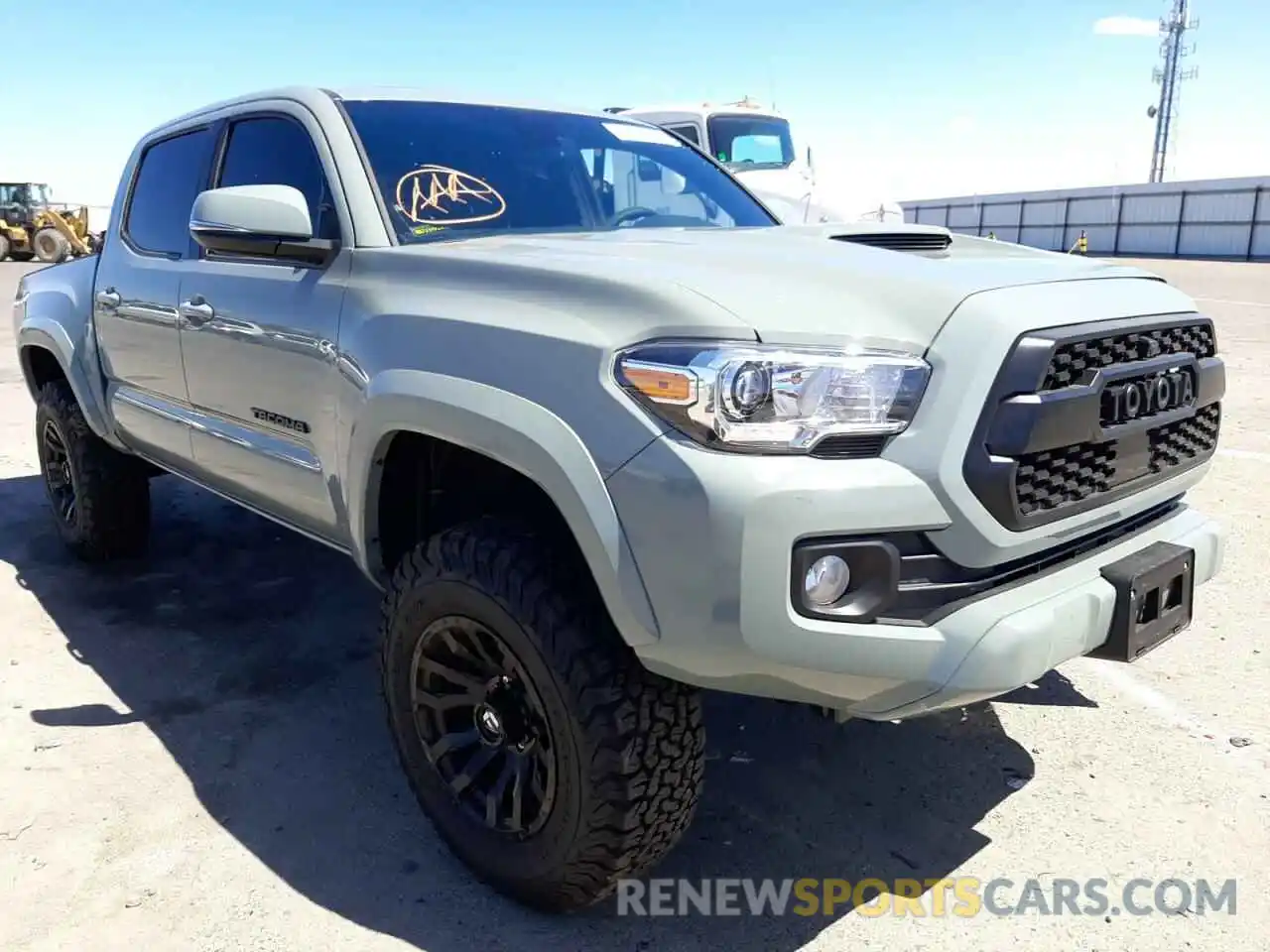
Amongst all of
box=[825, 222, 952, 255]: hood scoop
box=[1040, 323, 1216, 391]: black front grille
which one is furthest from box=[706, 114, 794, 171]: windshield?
box=[1040, 323, 1216, 391]: black front grille

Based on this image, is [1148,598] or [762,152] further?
[762,152]

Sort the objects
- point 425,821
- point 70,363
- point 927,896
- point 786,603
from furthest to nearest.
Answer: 1. point 70,363
2. point 425,821
3. point 927,896
4. point 786,603

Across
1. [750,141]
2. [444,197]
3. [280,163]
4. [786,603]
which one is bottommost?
[786,603]

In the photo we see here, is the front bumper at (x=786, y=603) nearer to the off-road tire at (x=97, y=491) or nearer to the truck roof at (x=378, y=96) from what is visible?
the truck roof at (x=378, y=96)

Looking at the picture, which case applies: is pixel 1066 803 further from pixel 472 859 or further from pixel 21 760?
pixel 21 760

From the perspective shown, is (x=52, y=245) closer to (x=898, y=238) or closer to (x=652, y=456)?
(x=898, y=238)

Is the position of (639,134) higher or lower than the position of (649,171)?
higher

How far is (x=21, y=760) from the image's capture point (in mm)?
2994

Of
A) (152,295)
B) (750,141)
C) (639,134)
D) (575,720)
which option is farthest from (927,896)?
(750,141)

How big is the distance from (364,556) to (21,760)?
1.30 metres

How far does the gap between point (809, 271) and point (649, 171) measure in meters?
1.65

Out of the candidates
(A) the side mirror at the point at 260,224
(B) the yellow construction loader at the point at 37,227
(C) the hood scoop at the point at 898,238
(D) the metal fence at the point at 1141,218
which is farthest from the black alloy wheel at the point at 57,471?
(D) the metal fence at the point at 1141,218

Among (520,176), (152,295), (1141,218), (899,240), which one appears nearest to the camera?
(899,240)

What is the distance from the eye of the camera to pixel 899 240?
259 cm
